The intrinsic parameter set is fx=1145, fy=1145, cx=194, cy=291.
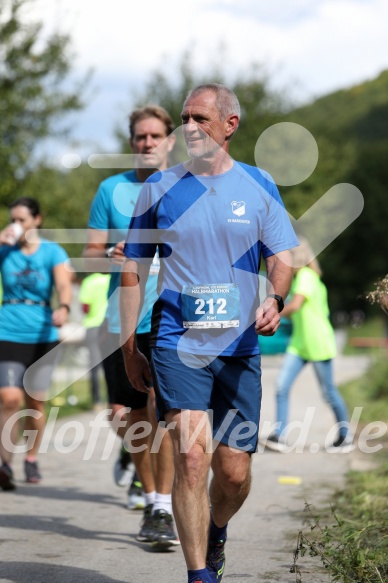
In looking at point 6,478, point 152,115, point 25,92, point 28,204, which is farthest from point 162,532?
point 25,92

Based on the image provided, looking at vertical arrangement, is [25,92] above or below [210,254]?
above

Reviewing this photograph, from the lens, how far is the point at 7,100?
657 inches

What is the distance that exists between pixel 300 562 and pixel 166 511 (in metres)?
0.90

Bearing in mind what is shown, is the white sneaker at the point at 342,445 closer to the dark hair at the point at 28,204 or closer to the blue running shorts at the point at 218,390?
the dark hair at the point at 28,204

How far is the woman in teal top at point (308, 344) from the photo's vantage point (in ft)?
35.1

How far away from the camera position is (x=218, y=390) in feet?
15.6

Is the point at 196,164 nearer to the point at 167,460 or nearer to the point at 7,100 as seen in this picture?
the point at 167,460

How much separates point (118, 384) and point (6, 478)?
1605 millimetres

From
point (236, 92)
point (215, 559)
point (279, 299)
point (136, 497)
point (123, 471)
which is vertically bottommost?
point (215, 559)

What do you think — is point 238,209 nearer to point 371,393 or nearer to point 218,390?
point 218,390

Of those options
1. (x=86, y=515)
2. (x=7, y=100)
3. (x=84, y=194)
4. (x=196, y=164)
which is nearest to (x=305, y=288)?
(x=86, y=515)

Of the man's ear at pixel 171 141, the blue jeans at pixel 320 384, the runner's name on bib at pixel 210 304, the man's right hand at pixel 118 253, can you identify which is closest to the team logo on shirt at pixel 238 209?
the runner's name on bib at pixel 210 304

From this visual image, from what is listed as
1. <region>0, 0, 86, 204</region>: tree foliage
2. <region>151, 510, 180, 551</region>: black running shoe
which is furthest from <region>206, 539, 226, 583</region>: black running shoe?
<region>0, 0, 86, 204</region>: tree foliage

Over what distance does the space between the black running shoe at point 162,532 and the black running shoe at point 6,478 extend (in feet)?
6.79
